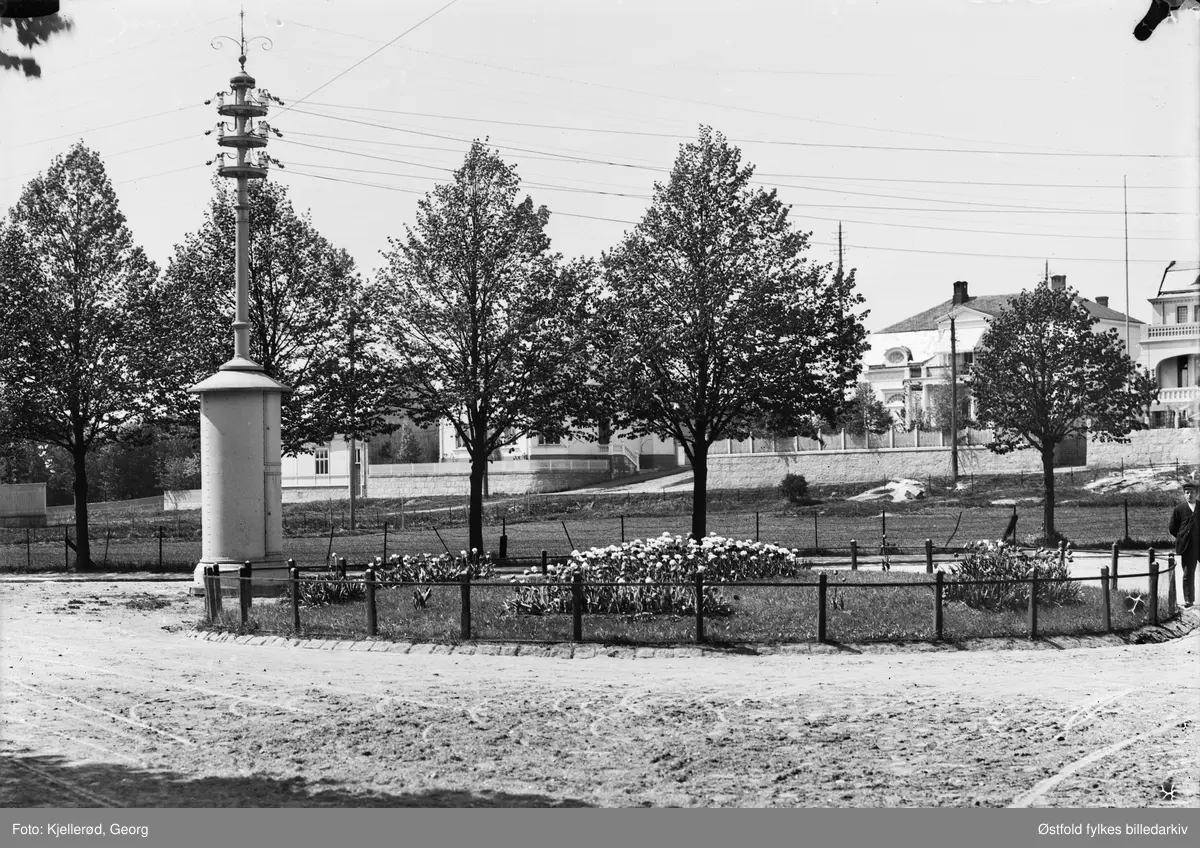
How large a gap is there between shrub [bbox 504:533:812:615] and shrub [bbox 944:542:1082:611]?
3089 millimetres

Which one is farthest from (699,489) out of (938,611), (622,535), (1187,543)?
(938,611)

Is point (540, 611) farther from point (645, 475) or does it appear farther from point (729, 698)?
point (645, 475)

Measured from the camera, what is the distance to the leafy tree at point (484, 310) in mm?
30500

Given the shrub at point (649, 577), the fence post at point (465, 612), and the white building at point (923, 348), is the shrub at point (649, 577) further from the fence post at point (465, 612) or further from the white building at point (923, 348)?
the white building at point (923, 348)

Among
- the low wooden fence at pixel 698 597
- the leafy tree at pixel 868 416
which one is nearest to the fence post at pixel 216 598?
the low wooden fence at pixel 698 597

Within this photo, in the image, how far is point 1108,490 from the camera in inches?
2098

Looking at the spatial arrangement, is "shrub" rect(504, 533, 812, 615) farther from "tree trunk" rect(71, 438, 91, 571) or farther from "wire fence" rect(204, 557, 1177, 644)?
"tree trunk" rect(71, 438, 91, 571)

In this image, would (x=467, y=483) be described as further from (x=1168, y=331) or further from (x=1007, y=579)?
(x=1007, y=579)

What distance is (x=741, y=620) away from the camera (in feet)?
54.2

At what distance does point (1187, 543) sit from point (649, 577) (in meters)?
7.04

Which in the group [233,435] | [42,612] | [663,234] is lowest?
[42,612]

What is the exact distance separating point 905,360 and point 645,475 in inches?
743

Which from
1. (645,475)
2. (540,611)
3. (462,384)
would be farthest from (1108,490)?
(540,611)

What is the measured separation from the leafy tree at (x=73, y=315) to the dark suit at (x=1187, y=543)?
22.8m
